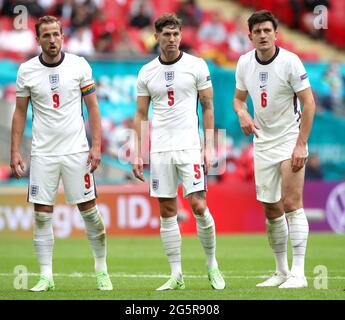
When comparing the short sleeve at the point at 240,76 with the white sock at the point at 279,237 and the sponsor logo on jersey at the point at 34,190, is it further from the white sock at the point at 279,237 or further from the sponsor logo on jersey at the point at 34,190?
the sponsor logo on jersey at the point at 34,190

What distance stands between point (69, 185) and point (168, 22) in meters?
1.80

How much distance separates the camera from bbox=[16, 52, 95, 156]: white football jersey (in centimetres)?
1016

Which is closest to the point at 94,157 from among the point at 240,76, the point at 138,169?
the point at 138,169

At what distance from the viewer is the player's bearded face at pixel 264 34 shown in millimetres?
10211

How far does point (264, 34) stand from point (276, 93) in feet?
1.90

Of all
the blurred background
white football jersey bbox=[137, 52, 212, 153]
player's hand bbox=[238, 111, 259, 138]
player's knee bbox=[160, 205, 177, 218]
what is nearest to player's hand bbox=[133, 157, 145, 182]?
white football jersey bbox=[137, 52, 212, 153]

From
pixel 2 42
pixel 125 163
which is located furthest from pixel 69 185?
pixel 2 42

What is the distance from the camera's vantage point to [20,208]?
18.4 metres

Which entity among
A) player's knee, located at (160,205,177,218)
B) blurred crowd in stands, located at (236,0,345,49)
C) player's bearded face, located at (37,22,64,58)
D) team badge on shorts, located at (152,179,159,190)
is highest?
blurred crowd in stands, located at (236,0,345,49)

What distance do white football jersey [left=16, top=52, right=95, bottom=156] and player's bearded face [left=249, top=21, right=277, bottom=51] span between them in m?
1.65

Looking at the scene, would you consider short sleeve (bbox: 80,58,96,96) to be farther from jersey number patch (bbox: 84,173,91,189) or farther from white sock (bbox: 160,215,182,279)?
white sock (bbox: 160,215,182,279)

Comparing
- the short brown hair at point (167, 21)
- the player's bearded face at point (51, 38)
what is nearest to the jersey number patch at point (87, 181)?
the player's bearded face at point (51, 38)

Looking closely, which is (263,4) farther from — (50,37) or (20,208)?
(50,37)

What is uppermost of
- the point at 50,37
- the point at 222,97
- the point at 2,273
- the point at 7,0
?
the point at 7,0
